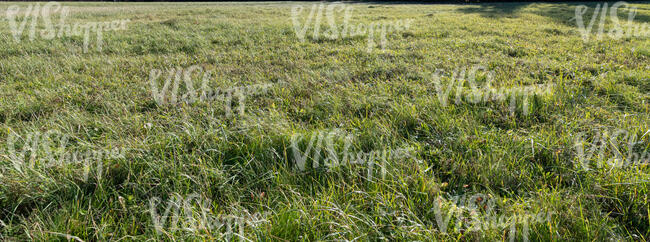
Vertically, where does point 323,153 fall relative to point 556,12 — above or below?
below

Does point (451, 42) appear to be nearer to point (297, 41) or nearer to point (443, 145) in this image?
point (297, 41)

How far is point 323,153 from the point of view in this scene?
255 centimetres

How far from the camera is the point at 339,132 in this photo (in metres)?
2.87

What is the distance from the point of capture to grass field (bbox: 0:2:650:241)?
180cm

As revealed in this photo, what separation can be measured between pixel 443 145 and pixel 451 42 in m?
5.52

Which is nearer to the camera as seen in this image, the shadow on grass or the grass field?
the grass field

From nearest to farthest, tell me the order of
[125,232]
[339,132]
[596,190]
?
[125,232], [596,190], [339,132]

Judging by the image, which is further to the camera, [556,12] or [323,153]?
[556,12]

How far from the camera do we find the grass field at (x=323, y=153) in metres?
1.80

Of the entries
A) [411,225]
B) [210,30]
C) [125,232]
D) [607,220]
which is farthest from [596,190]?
[210,30]

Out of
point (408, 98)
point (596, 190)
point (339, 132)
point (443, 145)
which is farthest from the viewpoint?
point (408, 98)

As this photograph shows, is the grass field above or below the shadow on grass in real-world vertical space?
below

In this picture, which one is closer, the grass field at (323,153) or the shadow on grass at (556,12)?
the grass field at (323,153)

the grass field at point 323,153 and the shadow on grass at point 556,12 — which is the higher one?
the shadow on grass at point 556,12
